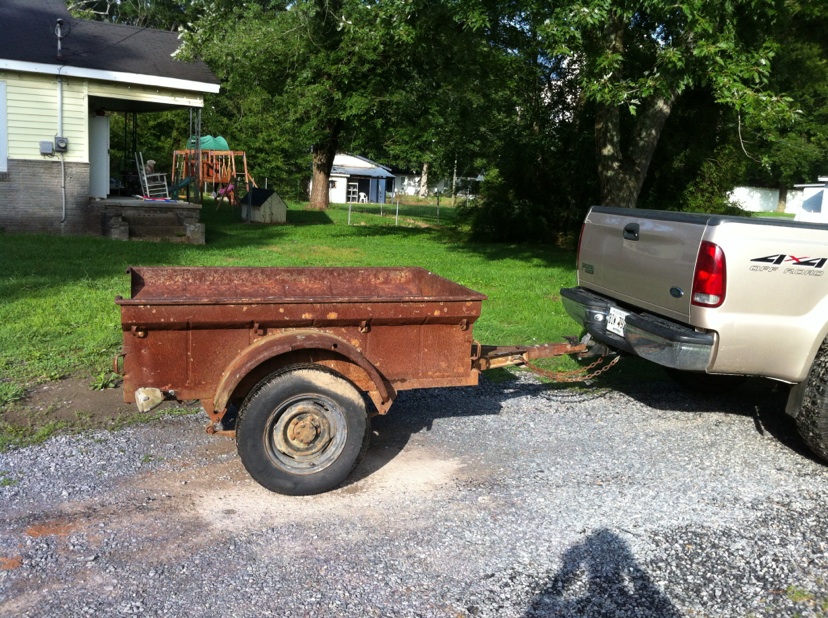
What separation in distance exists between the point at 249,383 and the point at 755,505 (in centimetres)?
317

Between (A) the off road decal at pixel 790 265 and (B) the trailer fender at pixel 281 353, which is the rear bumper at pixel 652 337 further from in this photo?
(B) the trailer fender at pixel 281 353

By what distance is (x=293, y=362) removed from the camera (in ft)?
15.3

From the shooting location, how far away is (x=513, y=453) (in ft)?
17.9

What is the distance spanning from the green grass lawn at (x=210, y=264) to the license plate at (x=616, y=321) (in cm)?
220

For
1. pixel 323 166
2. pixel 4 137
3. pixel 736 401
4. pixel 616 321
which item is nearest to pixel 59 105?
pixel 4 137

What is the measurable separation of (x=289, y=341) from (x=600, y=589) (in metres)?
2.14

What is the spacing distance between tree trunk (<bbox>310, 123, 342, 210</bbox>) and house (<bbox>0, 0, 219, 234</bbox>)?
6.45 metres

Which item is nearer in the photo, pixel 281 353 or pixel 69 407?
pixel 281 353

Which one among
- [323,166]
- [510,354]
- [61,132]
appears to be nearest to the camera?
[510,354]

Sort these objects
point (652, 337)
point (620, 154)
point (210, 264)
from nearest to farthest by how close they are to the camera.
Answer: point (652, 337) → point (210, 264) → point (620, 154)

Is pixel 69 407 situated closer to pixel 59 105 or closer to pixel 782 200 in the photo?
pixel 59 105

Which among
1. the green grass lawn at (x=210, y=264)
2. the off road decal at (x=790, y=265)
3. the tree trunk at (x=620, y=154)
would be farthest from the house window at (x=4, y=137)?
the off road decal at (x=790, y=265)

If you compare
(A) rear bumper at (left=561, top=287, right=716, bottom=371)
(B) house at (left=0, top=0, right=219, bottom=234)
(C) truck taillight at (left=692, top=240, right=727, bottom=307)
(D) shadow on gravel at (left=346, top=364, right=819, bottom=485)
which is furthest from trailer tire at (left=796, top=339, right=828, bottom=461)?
(B) house at (left=0, top=0, right=219, bottom=234)

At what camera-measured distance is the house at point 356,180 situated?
153ft
